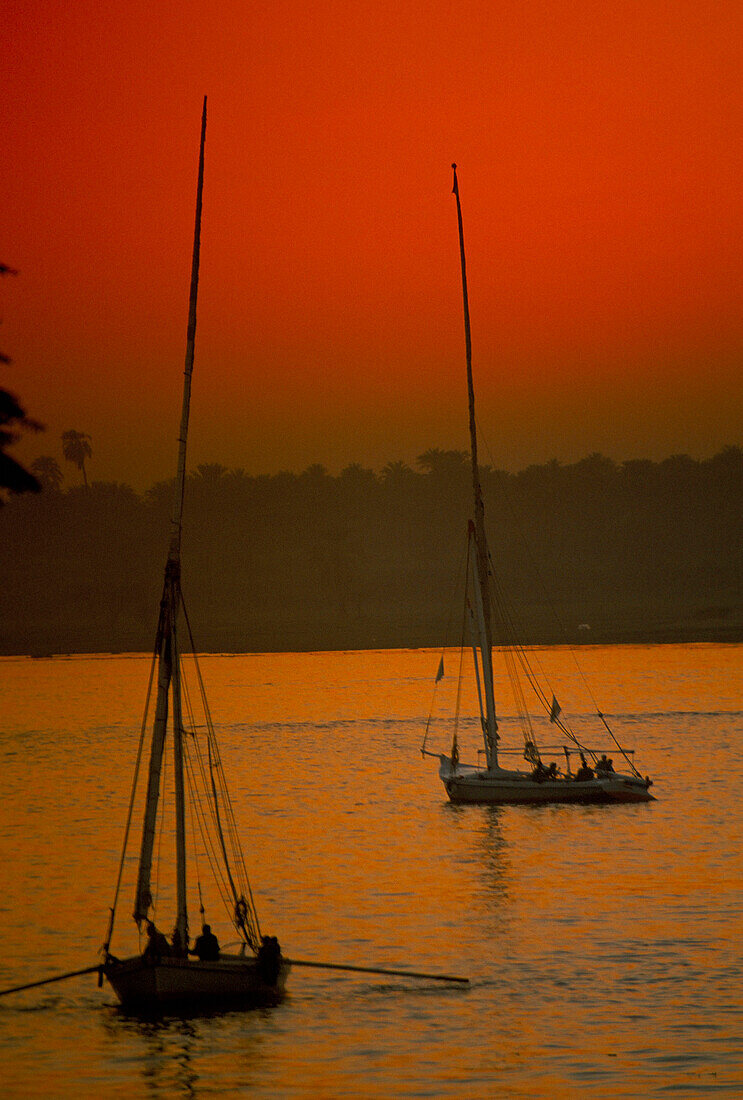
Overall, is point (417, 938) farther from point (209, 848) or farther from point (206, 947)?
point (209, 848)

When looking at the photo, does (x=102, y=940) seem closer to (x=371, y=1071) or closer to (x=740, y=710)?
(x=371, y=1071)

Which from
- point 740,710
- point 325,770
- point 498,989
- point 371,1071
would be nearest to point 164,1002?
point 371,1071

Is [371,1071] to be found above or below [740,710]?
below

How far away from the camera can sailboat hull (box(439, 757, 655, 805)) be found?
66938 mm

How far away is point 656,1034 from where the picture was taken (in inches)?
1294

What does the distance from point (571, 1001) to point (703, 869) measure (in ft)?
64.1

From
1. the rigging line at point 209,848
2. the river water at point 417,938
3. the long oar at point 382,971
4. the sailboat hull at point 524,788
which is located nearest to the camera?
the river water at point 417,938

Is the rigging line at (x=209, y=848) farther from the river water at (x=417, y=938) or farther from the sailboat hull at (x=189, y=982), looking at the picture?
the sailboat hull at (x=189, y=982)

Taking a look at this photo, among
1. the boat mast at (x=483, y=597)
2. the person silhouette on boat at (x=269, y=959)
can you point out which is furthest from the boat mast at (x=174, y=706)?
the boat mast at (x=483, y=597)

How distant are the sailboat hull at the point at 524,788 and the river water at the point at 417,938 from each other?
1028 mm

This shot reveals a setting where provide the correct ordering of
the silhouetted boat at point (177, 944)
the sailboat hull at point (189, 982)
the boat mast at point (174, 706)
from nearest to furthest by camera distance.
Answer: the boat mast at point (174, 706)
the silhouetted boat at point (177, 944)
the sailboat hull at point (189, 982)

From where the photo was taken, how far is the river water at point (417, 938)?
31.1 meters

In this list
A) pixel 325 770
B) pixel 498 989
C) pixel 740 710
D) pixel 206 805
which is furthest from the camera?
pixel 740 710

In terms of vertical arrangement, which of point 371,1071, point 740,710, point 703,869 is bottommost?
point 371,1071
